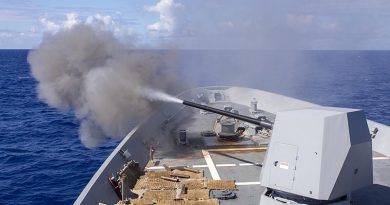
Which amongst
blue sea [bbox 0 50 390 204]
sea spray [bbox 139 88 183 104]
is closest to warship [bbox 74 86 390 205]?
sea spray [bbox 139 88 183 104]

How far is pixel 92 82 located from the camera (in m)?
13.7

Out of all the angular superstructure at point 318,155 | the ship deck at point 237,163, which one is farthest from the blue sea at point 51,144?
the angular superstructure at point 318,155

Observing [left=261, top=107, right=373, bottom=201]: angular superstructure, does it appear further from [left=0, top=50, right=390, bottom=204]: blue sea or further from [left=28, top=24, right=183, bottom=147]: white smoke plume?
[left=0, top=50, right=390, bottom=204]: blue sea

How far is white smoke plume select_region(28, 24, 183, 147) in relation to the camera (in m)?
13.6

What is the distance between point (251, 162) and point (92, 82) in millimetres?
5851

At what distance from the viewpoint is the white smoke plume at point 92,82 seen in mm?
13594

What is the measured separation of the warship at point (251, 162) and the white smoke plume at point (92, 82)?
0.95 meters

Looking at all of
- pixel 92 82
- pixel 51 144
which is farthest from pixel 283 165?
pixel 51 144

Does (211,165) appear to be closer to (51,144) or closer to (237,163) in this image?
(237,163)

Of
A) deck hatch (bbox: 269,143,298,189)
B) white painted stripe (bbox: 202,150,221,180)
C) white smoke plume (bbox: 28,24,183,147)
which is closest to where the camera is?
deck hatch (bbox: 269,143,298,189)

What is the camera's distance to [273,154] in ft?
23.3

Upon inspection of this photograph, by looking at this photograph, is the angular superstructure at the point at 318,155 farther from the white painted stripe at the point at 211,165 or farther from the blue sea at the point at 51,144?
the blue sea at the point at 51,144

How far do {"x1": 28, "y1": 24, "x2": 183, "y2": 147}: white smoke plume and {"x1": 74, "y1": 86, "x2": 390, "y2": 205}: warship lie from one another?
0.95m

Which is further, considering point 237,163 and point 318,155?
point 237,163
